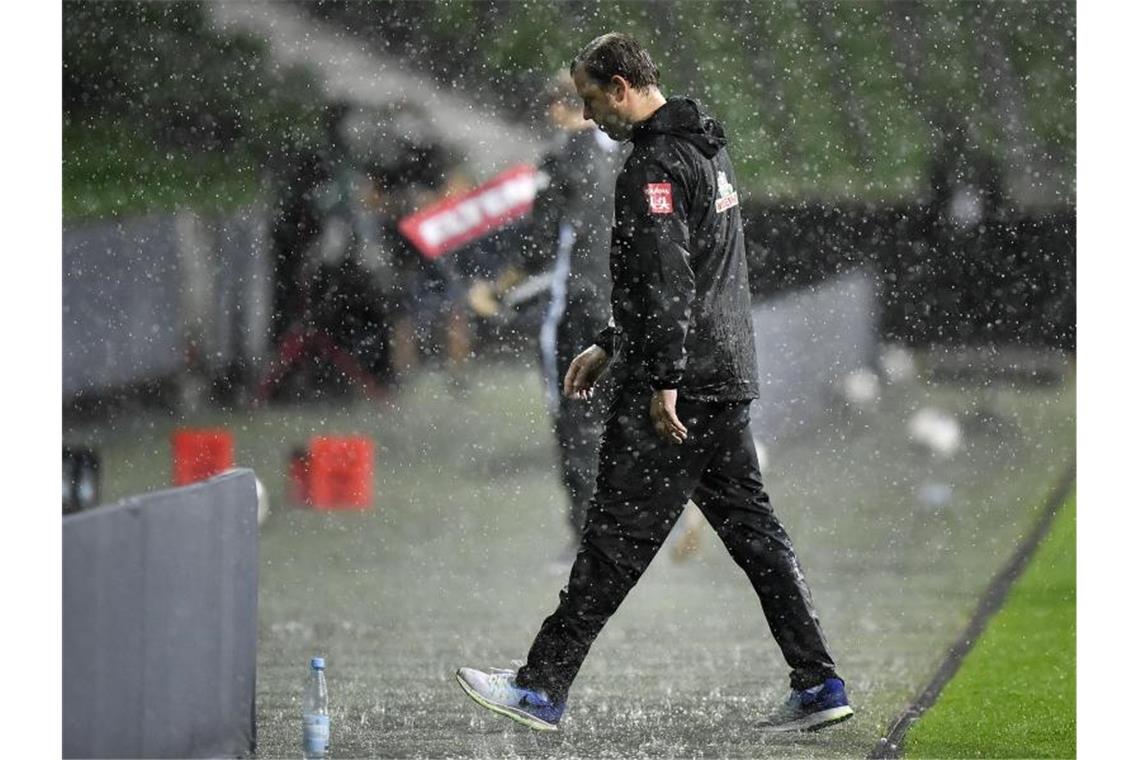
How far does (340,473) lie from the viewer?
1027 centimetres

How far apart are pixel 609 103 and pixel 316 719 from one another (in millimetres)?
1655

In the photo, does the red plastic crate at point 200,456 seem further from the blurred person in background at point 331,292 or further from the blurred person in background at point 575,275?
the blurred person in background at point 331,292

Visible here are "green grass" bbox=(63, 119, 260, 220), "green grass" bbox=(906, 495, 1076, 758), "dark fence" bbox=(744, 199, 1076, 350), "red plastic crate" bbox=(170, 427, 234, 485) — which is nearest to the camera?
"green grass" bbox=(906, 495, 1076, 758)

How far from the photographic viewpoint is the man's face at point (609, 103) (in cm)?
489

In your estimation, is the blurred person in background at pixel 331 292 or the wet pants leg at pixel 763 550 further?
the blurred person in background at pixel 331 292

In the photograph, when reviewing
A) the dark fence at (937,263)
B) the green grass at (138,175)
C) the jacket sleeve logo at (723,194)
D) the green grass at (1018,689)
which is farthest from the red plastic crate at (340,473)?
the jacket sleeve logo at (723,194)

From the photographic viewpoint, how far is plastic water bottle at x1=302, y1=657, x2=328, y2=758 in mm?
4777

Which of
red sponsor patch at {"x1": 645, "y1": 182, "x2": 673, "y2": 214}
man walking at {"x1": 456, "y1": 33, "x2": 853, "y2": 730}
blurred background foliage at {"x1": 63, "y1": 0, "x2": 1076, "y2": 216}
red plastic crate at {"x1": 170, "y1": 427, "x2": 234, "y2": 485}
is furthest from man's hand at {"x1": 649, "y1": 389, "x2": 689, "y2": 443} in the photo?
blurred background foliage at {"x1": 63, "y1": 0, "x2": 1076, "y2": 216}

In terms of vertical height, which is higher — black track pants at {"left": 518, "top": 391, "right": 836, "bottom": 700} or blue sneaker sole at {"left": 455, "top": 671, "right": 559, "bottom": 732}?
black track pants at {"left": 518, "top": 391, "right": 836, "bottom": 700}

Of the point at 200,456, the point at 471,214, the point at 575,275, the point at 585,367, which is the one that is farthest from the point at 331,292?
the point at 585,367

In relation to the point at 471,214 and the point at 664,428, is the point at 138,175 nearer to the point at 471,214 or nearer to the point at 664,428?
the point at 471,214

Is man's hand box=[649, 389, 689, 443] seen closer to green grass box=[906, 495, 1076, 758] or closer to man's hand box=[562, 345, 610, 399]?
man's hand box=[562, 345, 610, 399]

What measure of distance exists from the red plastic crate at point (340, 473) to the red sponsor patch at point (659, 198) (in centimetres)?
547
